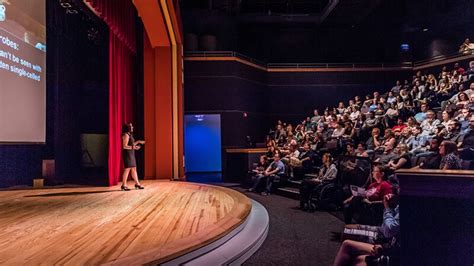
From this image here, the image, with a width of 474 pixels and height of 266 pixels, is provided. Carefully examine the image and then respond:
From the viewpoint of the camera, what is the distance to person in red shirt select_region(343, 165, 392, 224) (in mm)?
3648

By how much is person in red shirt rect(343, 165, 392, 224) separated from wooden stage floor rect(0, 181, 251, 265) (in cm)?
109

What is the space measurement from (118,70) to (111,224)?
422cm

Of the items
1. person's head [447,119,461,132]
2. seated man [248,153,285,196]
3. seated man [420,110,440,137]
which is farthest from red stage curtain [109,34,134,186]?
person's head [447,119,461,132]

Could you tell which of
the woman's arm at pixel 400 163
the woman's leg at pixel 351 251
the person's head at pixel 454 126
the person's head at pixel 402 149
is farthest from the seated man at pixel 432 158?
the woman's leg at pixel 351 251

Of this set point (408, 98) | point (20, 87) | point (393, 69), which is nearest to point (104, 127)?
point (20, 87)

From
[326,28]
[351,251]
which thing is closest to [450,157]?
[351,251]

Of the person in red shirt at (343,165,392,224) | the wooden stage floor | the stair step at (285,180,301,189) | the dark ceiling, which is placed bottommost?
the stair step at (285,180,301,189)

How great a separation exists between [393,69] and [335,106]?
2173 mm

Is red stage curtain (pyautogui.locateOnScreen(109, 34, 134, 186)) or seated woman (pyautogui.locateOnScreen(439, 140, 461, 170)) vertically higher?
red stage curtain (pyautogui.locateOnScreen(109, 34, 134, 186))

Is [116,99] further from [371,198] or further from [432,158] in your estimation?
[432,158]

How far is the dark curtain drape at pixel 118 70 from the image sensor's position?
6.26m

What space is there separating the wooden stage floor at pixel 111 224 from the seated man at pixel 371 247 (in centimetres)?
98

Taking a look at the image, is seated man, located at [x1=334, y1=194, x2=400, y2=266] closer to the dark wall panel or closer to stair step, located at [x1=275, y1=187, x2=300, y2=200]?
stair step, located at [x1=275, y1=187, x2=300, y2=200]

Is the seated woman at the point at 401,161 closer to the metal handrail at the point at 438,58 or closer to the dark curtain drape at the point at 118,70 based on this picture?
the dark curtain drape at the point at 118,70
